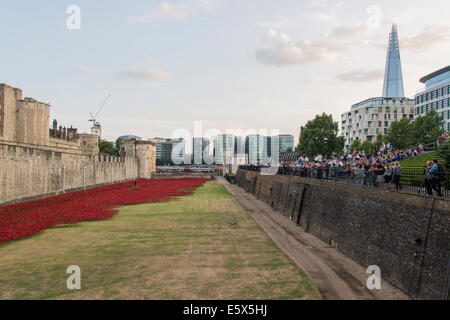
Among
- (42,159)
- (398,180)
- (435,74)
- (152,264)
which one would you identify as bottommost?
(152,264)

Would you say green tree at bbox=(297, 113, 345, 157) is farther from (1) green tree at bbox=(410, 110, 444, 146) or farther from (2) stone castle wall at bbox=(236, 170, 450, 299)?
(2) stone castle wall at bbox=(236, 170, 450, 299)

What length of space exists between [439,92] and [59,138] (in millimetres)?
100249

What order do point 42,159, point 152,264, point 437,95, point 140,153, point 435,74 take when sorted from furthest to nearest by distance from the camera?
1. point 140,153
2. point 435,74
3. point 437,95
4. point 42,159
5. point 152,264

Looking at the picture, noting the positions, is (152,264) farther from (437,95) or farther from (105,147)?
(105,147)

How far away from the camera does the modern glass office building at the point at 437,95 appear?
78625mm

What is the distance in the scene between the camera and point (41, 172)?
35.7 m

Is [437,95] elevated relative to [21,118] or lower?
elevated

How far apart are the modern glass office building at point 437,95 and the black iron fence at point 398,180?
62.7 metres

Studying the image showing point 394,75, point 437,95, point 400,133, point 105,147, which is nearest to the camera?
point 400,133

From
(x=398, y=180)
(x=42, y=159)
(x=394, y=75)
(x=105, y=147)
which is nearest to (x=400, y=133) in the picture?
(x=398, y=180)

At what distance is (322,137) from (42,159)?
221 feet

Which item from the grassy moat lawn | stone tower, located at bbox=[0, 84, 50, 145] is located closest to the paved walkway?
the grassy moat lawn
